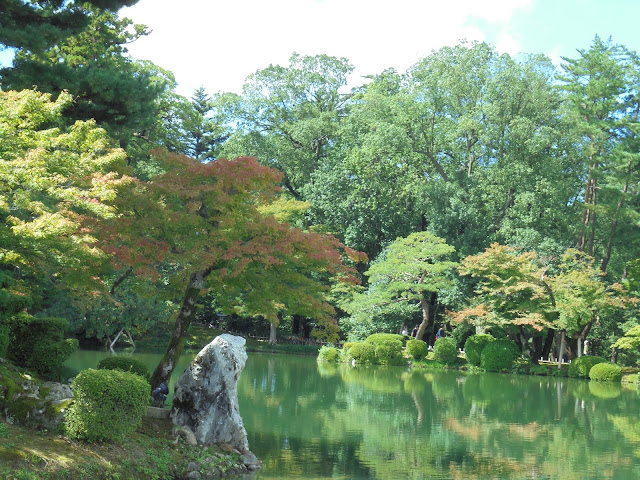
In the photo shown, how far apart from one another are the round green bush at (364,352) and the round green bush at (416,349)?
1.46 meters

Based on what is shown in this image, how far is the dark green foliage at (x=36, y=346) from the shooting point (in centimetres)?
994

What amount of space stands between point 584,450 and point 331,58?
28847 millimetres

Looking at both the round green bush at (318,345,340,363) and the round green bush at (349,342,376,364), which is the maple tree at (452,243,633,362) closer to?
the round green bush at (349,342,376,364)

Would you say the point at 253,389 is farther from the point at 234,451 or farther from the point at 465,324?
the point at 465,324

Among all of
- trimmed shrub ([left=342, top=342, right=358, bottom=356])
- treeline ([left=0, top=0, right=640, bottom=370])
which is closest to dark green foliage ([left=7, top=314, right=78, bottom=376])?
treeline ([left=0, top=0, right=640, bottom=370])

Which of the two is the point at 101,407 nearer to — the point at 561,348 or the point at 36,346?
the point at 36,346

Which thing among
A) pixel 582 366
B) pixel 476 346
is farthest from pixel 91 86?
pixel 582 366

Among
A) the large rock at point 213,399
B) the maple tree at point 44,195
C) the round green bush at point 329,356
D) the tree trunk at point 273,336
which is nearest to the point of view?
the maple tree at point 44,195

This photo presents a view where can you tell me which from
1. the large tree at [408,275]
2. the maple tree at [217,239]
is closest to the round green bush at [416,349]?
the large tree at [408,275]

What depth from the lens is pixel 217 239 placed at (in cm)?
958

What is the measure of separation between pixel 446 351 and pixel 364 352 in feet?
10.6

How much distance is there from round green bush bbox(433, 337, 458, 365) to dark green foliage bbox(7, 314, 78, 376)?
1858 centimetres

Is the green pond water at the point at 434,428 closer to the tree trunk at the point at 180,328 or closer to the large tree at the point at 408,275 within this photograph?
the tree trunk at the point at 180,328

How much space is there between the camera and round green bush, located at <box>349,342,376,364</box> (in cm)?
2647
